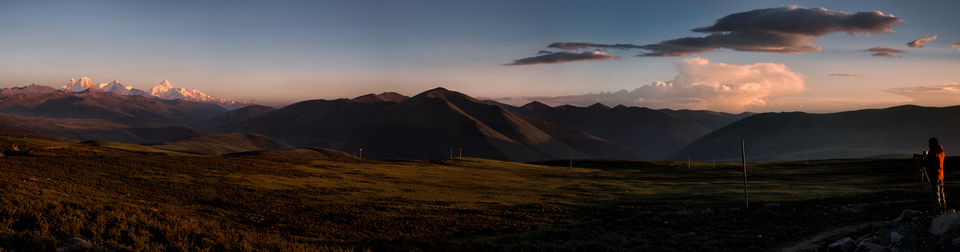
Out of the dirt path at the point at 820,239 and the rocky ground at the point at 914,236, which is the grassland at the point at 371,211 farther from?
the rocky ground at the point at 914,236

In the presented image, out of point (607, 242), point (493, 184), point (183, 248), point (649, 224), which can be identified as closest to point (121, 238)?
point (183, 248)

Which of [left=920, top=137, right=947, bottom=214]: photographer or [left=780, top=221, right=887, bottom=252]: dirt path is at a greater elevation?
[left=920, top=137, right=947, bottom=214]: photographer

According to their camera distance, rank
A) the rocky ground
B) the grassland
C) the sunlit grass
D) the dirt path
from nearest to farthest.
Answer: the rocky ground → the sunlit grass → the grassland → the dirt path

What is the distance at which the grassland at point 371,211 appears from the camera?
15375 mm

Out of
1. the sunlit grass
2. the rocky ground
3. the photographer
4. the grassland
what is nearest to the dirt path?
the grassland

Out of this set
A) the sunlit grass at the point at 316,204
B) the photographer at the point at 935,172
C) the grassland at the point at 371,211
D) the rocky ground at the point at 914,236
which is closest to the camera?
the rocky ground at the point at 914,236

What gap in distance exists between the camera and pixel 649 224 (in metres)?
23.9

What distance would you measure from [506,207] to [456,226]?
791 cm

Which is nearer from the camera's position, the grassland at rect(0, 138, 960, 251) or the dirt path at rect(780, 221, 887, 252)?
the grassland at rect(0, 138, 960, 251)

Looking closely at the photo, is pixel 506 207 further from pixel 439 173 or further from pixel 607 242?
pixel 439 173

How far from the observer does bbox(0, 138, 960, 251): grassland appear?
50.4 feet

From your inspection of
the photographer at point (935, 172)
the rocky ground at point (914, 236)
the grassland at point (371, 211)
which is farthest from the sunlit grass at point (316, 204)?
the photographer at point (935, 172)

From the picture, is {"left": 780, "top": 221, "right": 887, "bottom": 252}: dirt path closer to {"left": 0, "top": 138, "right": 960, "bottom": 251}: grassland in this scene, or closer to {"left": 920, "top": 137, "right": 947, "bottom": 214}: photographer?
{"left": 0, "top": 138, "right": 960, "bottom": 251}: grassland

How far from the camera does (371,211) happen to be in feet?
94.3
